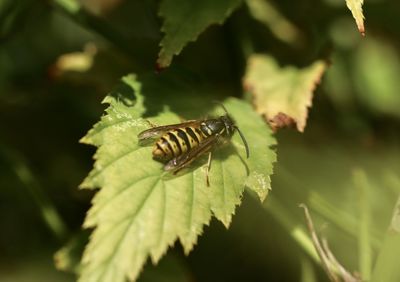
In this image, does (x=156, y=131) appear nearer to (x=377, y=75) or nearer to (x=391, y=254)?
(x=391, y=254)

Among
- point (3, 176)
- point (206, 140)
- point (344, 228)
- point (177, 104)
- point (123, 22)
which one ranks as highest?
point (123, 22)

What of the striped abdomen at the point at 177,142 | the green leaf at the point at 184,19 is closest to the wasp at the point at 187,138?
the striped abdomen at the point at 177,142

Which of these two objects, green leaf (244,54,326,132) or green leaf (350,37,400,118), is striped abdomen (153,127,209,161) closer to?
green leaf (244,54,326,132)

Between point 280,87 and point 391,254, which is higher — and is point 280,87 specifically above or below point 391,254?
above

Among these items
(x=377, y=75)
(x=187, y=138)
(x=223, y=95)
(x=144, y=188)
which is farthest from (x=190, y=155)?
(x=377, y=75)

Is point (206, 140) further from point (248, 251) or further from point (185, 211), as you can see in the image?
point (248, 251)

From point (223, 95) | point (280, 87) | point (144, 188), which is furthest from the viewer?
point (223, 95)

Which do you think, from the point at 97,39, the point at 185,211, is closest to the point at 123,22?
the point at 97,39
